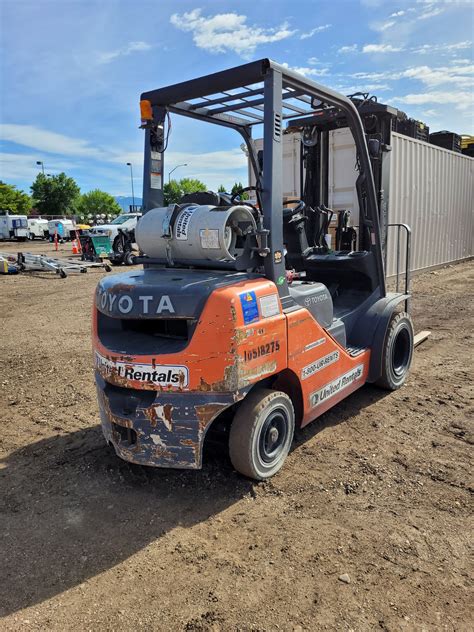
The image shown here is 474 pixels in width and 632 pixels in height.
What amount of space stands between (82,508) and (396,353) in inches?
135

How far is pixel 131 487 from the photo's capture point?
11.2 feet

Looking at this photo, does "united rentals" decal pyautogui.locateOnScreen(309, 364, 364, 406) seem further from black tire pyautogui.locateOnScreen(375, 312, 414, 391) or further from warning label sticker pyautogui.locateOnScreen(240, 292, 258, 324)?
warning label sticker pyautogui.locateOnScreen(240, 292, 258, 324)

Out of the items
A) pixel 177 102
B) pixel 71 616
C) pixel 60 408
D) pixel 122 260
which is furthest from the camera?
pixel 122 260

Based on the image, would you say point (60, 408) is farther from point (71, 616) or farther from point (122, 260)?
point (122, 260)

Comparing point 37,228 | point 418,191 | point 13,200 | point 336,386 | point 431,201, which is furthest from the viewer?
point 13,200

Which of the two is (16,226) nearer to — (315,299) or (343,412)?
(343,412)

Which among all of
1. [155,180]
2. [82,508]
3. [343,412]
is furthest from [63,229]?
[82,508]

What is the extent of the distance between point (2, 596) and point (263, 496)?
157 cm

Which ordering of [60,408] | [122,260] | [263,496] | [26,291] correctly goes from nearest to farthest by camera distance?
[263,496] → [60,408] → [26,291] → [122,260]

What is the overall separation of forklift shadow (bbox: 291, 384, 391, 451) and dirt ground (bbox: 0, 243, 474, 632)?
0.02 m

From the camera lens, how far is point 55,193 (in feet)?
205

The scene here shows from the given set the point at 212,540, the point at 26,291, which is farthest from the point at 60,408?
the point at 26,291

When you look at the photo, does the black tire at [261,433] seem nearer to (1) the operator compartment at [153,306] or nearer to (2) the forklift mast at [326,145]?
(1) the operator compartment at [153,306]

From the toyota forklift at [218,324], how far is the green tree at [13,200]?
202 feet
